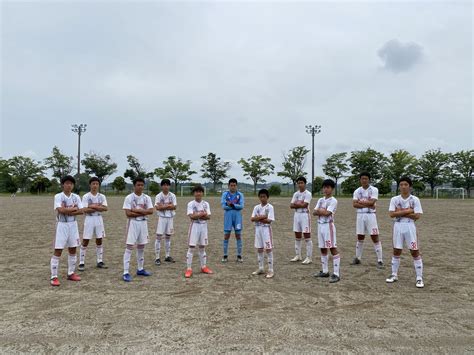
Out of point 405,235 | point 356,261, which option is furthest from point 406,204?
point 356,261

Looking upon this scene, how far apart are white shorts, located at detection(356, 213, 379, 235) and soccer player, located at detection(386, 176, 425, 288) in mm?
1340

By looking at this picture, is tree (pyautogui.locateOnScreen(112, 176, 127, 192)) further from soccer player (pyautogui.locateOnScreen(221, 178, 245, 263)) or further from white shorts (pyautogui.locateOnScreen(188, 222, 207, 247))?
white shorts (pyautogui.locateOnScreen(188, 222, 207, 247))

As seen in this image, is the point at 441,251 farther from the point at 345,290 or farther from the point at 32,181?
the point at 32,181

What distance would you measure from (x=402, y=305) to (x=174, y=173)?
53791 millimetres

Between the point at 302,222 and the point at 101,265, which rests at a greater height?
the point at 302,222

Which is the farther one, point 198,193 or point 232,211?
point 232,211

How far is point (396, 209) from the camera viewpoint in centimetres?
617

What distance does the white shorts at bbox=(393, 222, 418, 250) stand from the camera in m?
5.89

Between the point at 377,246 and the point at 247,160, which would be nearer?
the point at 377,246

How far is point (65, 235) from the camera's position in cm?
605

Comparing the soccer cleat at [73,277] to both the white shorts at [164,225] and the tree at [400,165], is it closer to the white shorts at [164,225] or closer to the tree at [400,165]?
the white shorts at [164,225]

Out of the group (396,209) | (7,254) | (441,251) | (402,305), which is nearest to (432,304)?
(402,305)

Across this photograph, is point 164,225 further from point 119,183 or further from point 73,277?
point 119,183

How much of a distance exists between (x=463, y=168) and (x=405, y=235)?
6106 cm
